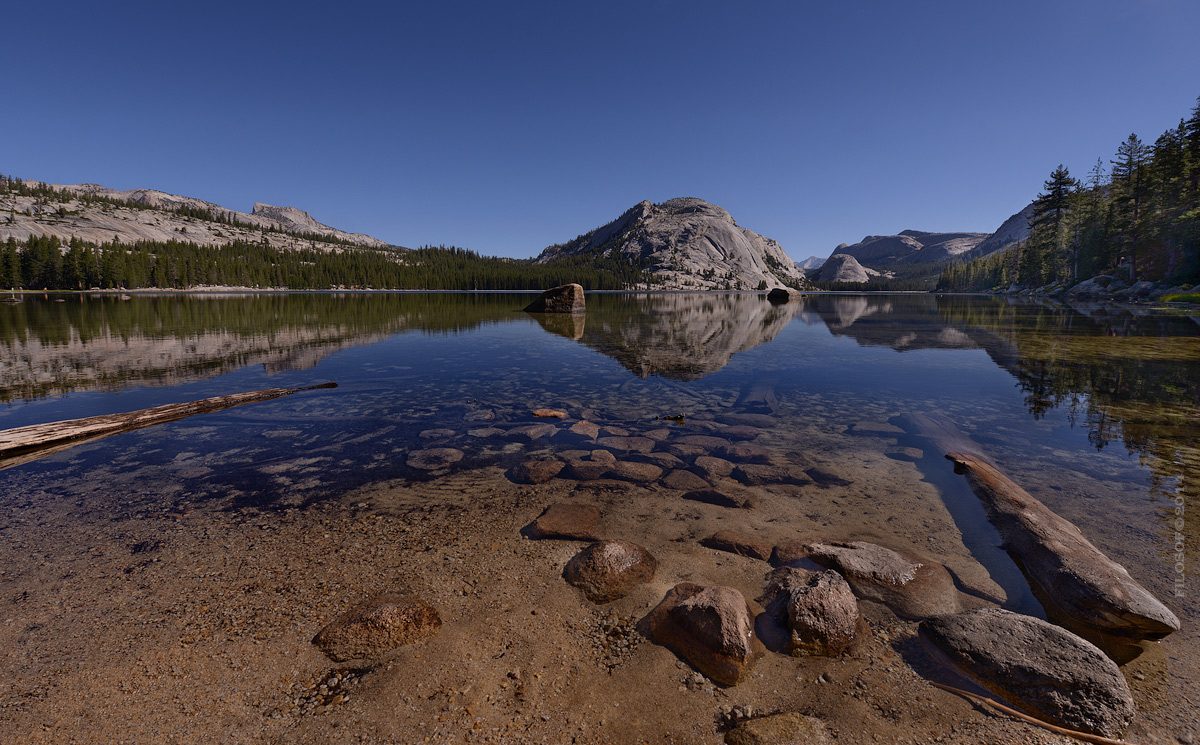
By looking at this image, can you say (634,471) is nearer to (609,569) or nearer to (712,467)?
(712,467)

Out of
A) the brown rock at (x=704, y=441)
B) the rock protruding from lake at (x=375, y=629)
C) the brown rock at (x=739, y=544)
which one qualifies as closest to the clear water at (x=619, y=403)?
the brown rock at (x=704, y=441)

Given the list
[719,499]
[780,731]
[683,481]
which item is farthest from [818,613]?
[683,481]

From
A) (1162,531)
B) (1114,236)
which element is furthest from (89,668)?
(1114,236)

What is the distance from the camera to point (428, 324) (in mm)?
45062

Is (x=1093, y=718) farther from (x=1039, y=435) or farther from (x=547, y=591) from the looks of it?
(x=1039, y=435)

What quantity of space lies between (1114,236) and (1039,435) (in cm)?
9917

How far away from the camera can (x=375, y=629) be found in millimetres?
4980

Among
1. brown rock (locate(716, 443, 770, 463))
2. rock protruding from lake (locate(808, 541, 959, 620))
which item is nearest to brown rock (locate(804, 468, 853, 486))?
brown rock (locate(716, 443, 770, 463))

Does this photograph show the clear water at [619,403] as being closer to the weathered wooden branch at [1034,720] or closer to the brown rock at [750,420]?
the brown rock at [750,420]

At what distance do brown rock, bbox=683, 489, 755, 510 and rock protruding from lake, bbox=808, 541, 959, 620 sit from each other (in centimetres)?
173

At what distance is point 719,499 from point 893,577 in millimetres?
3055

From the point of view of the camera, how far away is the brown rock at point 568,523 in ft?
24.1

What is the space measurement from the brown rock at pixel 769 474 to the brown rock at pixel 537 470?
3875mm

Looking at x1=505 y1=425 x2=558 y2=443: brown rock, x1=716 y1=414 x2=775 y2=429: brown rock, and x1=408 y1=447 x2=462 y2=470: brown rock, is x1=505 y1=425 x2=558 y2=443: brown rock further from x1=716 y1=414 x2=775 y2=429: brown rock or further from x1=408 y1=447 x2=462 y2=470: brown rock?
x1=716 y1=414 x2=775 y2=429: brown rock
